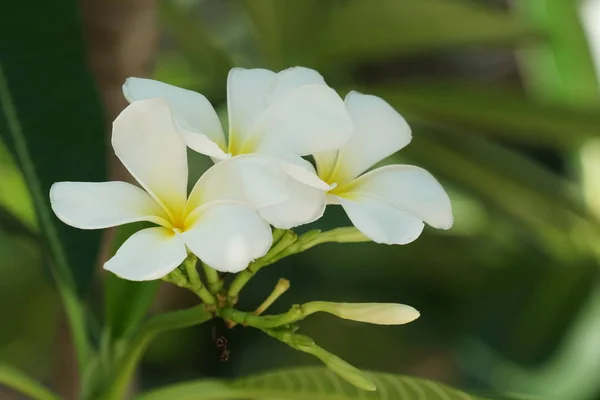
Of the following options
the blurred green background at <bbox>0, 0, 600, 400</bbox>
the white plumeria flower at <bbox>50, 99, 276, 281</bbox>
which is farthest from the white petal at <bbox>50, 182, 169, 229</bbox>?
the blurred green background at <bbox>0, 0, 600, 400</bbox>

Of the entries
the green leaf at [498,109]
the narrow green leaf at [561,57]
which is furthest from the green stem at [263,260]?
the narrow green leaf at [561,57]

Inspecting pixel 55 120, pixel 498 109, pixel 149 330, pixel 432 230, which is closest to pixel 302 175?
pixel 149 330

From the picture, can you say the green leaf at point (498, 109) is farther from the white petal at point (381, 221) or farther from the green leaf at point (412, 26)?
the white petal at point (381, 221)

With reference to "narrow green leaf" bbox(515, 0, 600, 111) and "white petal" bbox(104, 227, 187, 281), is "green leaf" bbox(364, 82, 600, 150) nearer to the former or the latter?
"narrow green leaf" bbox(515, 0, 600, 111)

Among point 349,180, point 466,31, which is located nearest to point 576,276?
point 466,31

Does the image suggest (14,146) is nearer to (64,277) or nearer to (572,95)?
(64,277)

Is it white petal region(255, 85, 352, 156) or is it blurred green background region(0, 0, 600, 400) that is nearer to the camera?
white petal region(255, 85, 352, 156)

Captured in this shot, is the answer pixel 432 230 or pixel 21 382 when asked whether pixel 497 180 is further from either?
pixel 21 382
